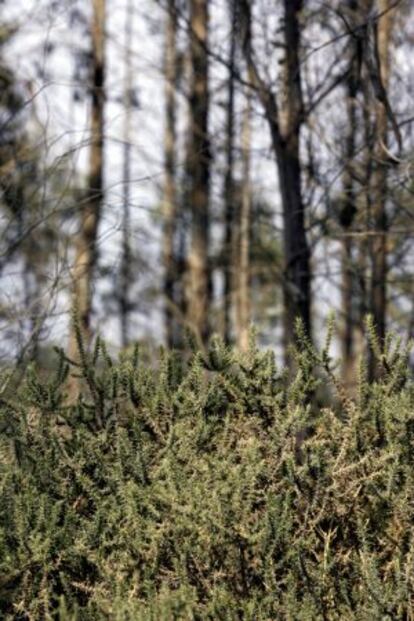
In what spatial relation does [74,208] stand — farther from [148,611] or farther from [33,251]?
[33,251]

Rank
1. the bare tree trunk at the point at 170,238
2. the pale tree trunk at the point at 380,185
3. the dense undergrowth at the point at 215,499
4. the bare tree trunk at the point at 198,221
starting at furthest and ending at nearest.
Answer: the bare tree trunk at the point at 170,238, the bare tree trunk at the point at 198,221, the pale tree trunk at the point at 380,185, the dense undergrowth at the point at 215,499

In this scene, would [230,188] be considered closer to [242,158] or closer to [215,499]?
[242,158]

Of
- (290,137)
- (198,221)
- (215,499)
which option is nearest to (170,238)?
(198,221)

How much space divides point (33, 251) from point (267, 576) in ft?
42.1

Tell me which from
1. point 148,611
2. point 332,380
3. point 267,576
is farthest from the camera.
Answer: point 332,380

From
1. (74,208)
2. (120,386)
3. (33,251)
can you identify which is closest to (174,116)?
(33,251)

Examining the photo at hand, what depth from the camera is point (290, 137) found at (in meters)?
9.09

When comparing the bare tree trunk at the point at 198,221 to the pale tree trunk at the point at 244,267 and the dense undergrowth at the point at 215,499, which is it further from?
the dense undergrowth at the point at 215,499

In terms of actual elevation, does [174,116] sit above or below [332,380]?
above

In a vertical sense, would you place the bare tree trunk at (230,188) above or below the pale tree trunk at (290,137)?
above

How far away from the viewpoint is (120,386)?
5.37 metres

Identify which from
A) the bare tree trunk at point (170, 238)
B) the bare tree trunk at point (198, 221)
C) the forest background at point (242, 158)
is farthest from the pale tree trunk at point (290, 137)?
the bare tree trunk at point (170, 238)

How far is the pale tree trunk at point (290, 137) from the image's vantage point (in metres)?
8.94

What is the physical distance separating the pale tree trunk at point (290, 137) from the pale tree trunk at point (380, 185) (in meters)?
0.66
